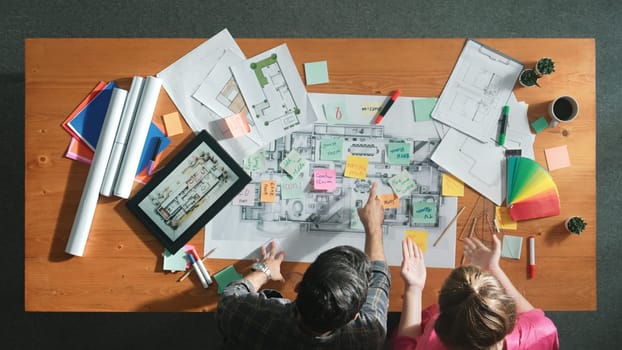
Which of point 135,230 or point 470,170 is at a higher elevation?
point 470,170

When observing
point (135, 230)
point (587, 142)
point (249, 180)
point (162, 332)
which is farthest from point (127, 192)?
point (587, 142)

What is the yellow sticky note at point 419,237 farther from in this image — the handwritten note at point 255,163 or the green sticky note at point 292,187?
the handwritten note at point 255,163

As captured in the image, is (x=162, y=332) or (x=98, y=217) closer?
(x=98, y=217)

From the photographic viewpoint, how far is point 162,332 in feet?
5.88

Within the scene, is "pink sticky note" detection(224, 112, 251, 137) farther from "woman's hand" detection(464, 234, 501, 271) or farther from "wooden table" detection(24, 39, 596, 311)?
"woman's hand" detection(464, 234, 501, 271)

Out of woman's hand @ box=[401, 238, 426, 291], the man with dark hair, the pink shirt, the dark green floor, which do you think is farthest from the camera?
the dark green floor

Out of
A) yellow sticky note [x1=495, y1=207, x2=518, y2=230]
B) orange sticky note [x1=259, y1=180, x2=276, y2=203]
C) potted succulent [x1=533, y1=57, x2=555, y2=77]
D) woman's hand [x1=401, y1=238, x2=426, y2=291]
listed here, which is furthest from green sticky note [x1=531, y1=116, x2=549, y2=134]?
orange sticky note [x1=259, y1=180, x2=276, y2=203]

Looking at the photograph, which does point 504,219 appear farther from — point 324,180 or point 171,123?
point 171,123

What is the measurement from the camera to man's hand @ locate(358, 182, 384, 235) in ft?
4.07

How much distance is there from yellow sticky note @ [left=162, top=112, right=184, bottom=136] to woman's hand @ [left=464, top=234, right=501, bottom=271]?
3.00 ft

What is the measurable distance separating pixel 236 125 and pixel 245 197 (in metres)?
0.21

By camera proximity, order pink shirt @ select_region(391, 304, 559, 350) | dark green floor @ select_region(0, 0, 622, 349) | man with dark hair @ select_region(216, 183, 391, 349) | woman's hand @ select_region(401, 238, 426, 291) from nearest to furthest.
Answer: man with dark hair @ select_region(216, 183, 391, 349) → pink shirt @ select_region(391, 304, 559, 350) → woman's hand @ select_region(401, 238, 426, 291) → dark green floor @ select_region(0, 0, 622, 349)

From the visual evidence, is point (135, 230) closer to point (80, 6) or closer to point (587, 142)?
point (80, 6)

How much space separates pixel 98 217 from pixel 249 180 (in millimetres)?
453
